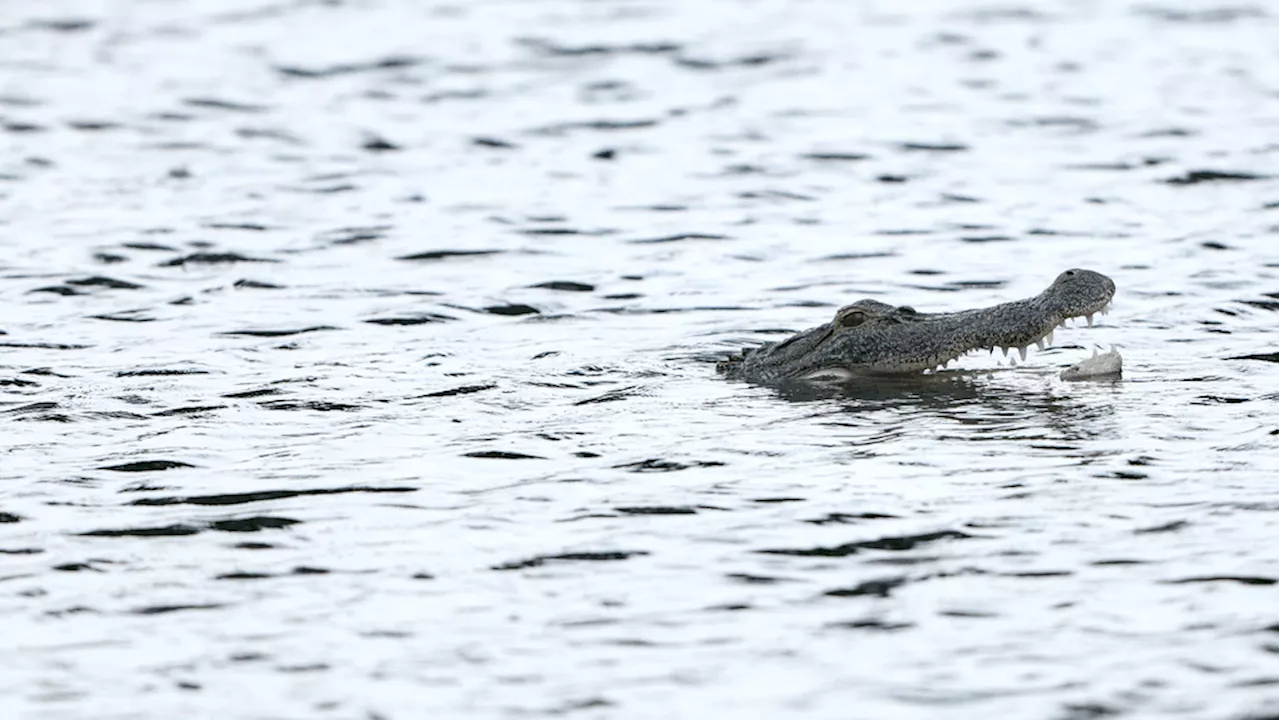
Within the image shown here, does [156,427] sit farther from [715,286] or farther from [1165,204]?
[1165,204]

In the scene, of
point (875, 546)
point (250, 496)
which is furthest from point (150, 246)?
point (875, 546)

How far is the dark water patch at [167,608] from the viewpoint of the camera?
8.06m

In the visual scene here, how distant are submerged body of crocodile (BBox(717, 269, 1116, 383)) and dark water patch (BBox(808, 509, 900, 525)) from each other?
2.54 metres

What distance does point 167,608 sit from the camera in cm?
809

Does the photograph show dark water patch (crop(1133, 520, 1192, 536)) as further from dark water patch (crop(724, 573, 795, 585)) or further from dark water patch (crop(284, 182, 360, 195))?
dark water patch (crop(284, 182, 360, 195))

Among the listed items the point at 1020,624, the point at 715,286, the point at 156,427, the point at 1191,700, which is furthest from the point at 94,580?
the point at 715,286

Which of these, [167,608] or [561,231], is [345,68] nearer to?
[561,231]

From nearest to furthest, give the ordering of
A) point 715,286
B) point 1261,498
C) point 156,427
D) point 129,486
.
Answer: point 1261,498
point 129,486
point 156,427
point 715,286

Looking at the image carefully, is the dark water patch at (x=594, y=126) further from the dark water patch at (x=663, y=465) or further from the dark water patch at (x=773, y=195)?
the dark water patch at (x=663, y=465)

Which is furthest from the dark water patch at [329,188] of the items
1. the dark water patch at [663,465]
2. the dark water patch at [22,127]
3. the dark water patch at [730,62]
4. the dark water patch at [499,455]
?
the dark water patch at [663,465]

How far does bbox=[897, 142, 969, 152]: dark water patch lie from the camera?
65.7 ft

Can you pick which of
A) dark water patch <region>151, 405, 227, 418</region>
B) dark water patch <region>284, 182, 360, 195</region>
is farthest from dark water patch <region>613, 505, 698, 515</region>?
dark water patch <region>284, 182, 360, 195</region>

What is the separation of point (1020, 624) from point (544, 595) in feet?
5.94

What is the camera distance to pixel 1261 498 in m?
9.08
